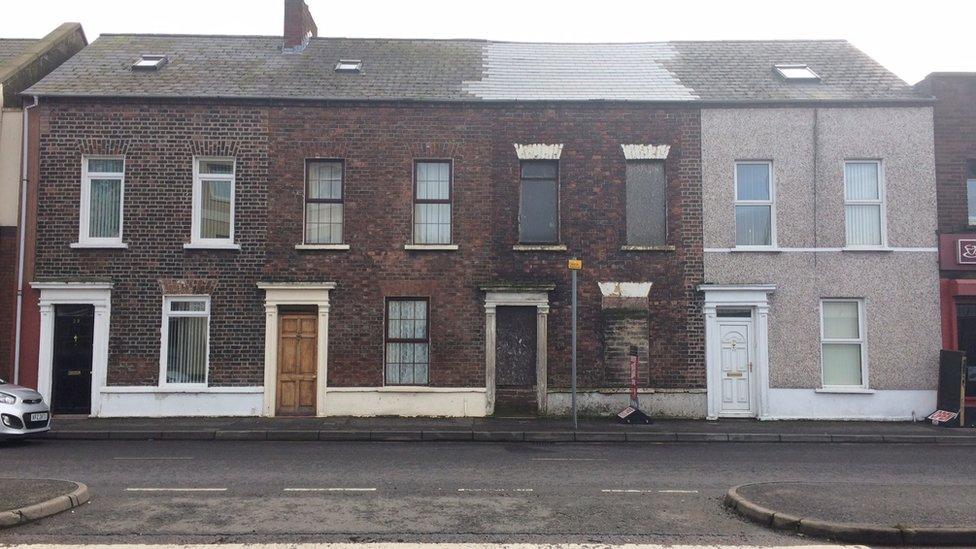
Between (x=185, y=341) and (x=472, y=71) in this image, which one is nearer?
(x=185, y=341)

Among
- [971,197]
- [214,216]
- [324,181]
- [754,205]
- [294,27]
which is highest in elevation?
[294,27]

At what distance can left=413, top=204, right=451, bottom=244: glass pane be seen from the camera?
1675cm

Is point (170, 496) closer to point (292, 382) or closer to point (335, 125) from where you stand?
point (292, 382)

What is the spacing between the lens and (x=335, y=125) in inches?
657

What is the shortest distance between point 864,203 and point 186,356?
15564 millimetres

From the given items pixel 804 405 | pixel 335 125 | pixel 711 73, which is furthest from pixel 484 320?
pixel 711 73

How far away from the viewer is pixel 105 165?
1661 centimetres

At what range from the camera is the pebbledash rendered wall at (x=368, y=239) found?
16.1 metres

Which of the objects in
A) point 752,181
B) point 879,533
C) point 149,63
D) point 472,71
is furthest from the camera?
point 472,71

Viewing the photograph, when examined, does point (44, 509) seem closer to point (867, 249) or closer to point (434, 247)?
point (434, 247)

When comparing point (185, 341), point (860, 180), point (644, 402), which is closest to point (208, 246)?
point (185, 341)

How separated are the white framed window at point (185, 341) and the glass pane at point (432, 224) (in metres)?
4.92

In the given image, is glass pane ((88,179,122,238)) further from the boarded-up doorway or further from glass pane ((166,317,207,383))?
the boarded-up doorway

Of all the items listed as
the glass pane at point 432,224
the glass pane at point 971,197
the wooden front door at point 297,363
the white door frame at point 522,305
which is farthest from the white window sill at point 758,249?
the wooden front door at point 297,363
